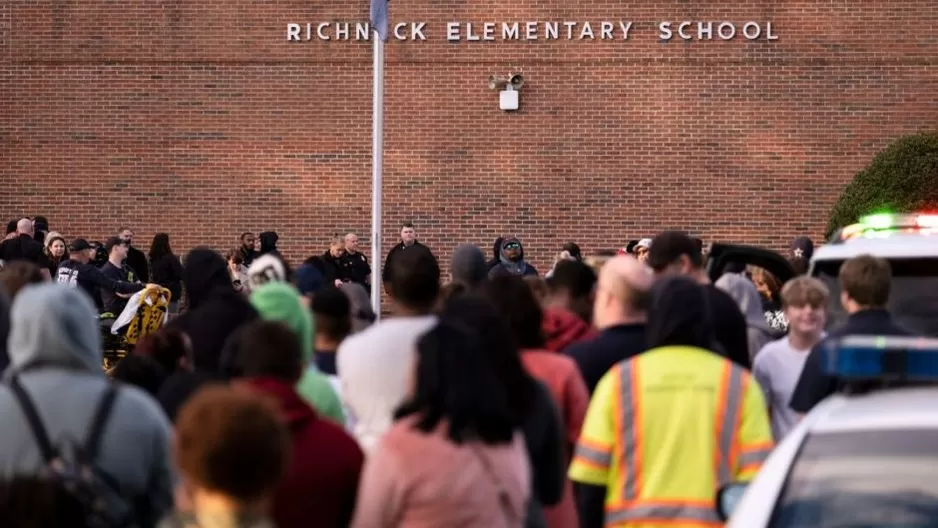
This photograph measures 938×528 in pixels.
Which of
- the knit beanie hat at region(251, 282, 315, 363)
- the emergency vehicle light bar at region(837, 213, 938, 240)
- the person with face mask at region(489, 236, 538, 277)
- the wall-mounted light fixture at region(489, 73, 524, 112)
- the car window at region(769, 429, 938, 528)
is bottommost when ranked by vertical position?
the person with face mask at region(489, 236, 538, 277)

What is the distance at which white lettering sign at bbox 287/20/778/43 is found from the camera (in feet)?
83.3

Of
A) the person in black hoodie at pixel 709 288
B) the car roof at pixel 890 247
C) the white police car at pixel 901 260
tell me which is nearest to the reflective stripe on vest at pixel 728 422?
the person in black hoodie at pixel 709 288

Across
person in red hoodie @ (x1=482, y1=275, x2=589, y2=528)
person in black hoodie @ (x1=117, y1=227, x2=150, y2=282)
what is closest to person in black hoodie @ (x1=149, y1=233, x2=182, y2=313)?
person in black hoodie @ (x1=117, y1=227, x2=150, y2=282)

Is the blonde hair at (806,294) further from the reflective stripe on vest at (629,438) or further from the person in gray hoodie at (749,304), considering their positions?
the reflective stripe on vest at (629,438)

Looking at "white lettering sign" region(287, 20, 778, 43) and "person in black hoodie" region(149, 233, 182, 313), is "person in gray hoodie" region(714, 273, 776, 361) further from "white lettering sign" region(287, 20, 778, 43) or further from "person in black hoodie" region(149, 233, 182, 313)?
"white lettering sign" region(287, 20, 778, 43)

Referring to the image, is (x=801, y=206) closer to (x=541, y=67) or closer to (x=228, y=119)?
(x=541, y=67)

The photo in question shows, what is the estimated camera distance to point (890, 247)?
8305 mm

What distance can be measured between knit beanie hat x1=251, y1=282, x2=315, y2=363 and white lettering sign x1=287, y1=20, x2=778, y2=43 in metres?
19.7

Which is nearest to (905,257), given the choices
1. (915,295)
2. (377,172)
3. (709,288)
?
(915,295)

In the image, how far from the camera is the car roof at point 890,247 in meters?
8.22

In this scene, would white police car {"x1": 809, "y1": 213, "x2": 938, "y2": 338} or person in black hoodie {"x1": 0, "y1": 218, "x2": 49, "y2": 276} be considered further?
person in black hoodie {"x1": 0, "y1": 218, "x2": 49, "y2": 276}

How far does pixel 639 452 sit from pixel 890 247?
2655 mm

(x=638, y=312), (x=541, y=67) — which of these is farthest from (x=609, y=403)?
(x=541, y=67)

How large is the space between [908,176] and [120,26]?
445 inches
